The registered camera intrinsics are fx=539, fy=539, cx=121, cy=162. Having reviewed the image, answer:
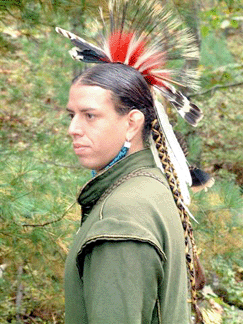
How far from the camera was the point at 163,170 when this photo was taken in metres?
1.74

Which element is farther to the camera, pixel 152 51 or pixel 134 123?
pixel 152 51

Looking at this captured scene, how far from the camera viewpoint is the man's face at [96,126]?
1.56 meters

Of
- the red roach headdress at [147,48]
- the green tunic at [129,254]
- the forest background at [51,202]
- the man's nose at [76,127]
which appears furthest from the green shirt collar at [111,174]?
the forest background at [51,202]

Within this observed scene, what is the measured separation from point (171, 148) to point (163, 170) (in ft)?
0.35

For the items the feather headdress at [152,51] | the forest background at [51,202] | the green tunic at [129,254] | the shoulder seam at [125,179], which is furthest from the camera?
the forest background at [51,202]

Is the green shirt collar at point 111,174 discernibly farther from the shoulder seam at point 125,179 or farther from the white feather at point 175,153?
the white feather at point 175,153

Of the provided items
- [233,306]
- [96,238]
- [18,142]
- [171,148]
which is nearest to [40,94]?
[18,142]

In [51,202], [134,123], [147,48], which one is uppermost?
[147,48]

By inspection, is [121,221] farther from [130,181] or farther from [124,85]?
[124,85]

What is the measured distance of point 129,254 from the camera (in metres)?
1.29

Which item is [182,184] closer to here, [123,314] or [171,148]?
[171,148]

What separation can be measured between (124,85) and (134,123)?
0.12 m

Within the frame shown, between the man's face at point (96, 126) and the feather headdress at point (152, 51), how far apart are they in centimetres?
21

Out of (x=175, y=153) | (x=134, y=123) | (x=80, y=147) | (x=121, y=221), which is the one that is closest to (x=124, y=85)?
(x=134, y=123)
